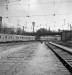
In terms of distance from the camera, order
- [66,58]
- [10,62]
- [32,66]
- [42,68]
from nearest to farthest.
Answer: [42,68] < [32,66] < [10,62] < [66,58]

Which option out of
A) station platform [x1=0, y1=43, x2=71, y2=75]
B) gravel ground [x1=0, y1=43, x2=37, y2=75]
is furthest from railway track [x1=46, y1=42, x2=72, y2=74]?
gravel ground [x1=0, y1=43, x2=37, y2=75]

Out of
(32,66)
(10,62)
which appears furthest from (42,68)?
(10,62)

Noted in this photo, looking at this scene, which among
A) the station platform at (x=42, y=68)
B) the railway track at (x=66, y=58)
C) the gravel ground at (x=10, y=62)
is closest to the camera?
the station platform at (x=42, y=68)

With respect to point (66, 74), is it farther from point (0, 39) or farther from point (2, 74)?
point (0, 39)

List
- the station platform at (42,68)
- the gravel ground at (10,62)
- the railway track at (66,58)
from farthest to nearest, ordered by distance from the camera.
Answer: the railway track at (66,58) → the gravel ground at (10,62) → the station platform at (42,68)

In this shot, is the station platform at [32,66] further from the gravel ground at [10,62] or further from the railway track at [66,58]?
the railway track at [66,58]

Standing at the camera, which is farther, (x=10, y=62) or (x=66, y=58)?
(x=66, y=58)

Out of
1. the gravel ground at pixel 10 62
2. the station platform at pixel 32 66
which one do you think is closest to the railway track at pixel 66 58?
the station platform at pixel 32 66

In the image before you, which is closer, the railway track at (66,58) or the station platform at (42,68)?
the station platform at (42,68)

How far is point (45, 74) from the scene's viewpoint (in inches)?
250

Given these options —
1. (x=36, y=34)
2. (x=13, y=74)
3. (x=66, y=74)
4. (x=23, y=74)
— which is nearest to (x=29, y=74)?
(x=23, y=74)

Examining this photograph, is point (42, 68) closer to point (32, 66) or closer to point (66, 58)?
point (32, 66)

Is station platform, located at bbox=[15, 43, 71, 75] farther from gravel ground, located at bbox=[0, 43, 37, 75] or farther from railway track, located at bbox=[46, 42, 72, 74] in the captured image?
gravel ground, located at bbox=[0, 43, 37, 75]

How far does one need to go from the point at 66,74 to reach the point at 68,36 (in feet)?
205
